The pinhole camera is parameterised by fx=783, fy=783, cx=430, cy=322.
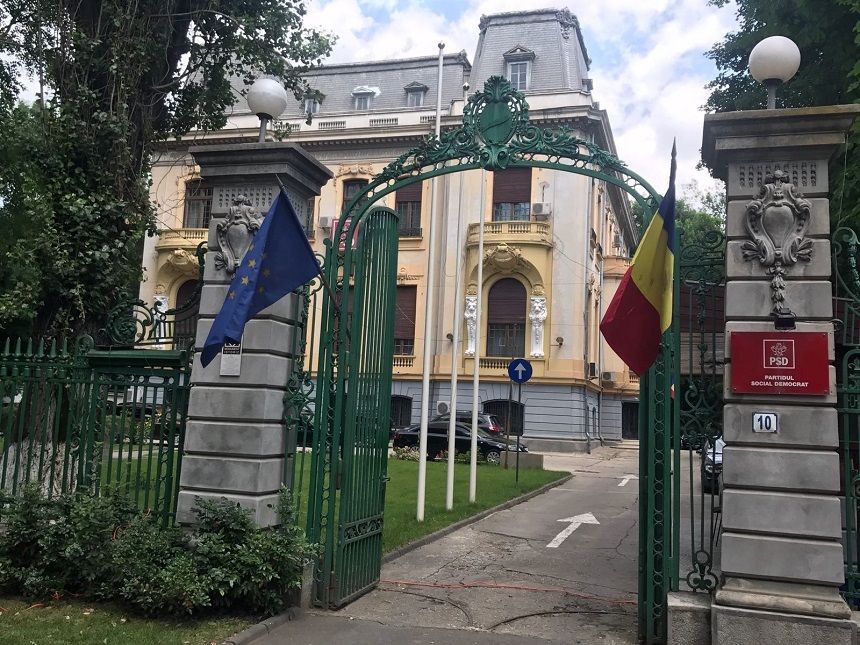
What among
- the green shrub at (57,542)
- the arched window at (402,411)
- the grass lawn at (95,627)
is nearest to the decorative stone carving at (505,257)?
the arched window at (402,411)

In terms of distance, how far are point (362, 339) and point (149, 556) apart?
2.74 m

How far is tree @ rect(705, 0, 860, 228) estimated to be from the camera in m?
10.0

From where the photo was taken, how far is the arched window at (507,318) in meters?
34.2

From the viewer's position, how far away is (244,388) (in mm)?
7230

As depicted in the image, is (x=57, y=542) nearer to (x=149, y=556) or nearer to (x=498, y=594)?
(x=149, y=556)

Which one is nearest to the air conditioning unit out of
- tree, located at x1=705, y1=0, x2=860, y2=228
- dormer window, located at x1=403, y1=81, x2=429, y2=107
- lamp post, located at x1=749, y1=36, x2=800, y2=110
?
dormer window, located at x1=403, y1=81, x2=429, y2=107

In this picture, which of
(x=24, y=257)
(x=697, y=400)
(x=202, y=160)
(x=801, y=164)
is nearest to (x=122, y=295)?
(x=24, y=257)

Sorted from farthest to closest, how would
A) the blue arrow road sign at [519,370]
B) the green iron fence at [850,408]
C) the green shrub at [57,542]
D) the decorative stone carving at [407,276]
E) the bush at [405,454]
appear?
the decorative stone carving at [407,276]
the bush at [405,454]
the blue arrow road sign at [519,370]
the green shrub at [57,542]
the green iron fence at [850,408]

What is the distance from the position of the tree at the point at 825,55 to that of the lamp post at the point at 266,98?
676cm

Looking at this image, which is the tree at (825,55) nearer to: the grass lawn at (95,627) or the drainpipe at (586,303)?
the grass lawn at (95,627)

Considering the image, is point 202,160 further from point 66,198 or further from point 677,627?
point 677,627

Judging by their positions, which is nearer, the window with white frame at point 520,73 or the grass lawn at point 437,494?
the grass lawn at point 437,494

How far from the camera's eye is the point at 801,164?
6.41 meters

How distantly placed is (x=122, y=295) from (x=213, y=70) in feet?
14.8
